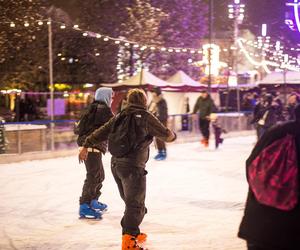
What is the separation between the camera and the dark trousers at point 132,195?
485 cm

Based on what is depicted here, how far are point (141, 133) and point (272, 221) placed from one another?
2505mm

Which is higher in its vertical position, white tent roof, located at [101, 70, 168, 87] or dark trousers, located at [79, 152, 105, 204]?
white tent roof, located at [101, 70, 168, 87]

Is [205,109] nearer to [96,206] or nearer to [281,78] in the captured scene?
[96,206]

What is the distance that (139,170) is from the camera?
16.2 feet

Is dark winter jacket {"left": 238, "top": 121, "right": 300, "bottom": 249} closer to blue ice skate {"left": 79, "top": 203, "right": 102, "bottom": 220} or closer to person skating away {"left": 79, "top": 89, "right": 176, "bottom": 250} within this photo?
person skating away {"left": 79, "top": 89, "right": 176, "bottom": 250}

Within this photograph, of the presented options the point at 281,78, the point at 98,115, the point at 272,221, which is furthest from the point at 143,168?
the point at 281,78

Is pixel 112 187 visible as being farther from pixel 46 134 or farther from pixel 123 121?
pixel 46 134

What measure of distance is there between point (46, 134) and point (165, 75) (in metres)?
16.6

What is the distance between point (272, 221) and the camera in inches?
99.0

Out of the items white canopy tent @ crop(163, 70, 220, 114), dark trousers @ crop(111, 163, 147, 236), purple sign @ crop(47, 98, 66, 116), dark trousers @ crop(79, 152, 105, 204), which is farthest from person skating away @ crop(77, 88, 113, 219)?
white canopy tent @ crop(163, 70, 220, 114)

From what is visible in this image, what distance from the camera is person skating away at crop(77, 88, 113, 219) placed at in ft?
21.0

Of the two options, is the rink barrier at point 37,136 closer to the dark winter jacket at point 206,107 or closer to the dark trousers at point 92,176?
the dark winter jacket at point 206,107

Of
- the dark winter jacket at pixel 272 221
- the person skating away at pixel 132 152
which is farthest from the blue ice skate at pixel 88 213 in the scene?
the dark winter jacket at pixel 272 221

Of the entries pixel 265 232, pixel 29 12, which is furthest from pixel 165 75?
pixel 265 232
